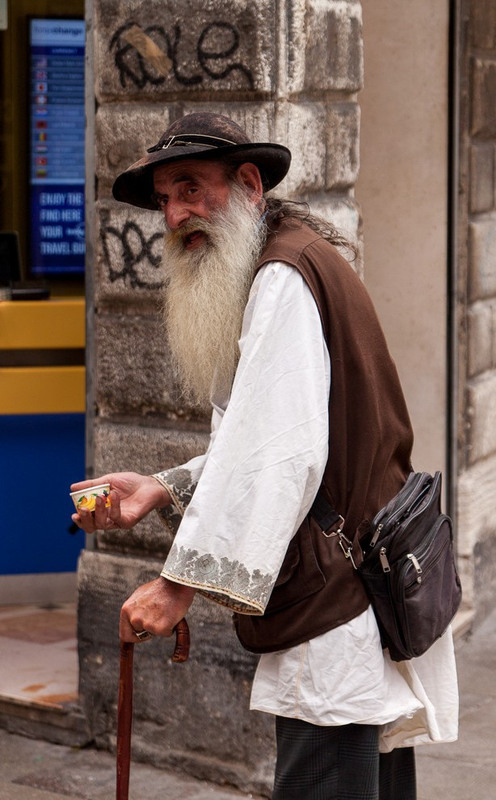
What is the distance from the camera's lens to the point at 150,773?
432 cm

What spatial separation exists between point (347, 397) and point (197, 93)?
5.77ft

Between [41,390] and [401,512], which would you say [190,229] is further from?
[41,390]

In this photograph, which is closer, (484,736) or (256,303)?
(256,303)

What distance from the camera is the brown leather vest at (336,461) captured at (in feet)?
8.80

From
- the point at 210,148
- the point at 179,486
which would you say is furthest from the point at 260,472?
the point at 210,148

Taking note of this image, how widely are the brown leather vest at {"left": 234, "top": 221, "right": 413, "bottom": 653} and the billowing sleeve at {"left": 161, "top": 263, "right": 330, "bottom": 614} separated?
0.09m

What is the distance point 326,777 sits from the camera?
2.73 m

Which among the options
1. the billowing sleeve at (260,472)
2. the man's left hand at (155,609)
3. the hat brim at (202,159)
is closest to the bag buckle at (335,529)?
the billowing sleeve at (260,472)

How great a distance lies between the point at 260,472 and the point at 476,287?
3.32 m

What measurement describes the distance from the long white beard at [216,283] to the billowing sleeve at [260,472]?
22 centimetres

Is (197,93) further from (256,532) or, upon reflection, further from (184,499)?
(256,532)

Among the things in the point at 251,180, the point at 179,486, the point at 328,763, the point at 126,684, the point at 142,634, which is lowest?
the point at 328,763

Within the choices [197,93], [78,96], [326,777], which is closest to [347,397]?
[326,777]

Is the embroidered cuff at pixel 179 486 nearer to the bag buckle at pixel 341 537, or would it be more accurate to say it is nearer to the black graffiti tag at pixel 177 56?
the bag buckle at pixel 341 537
